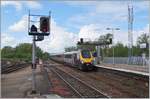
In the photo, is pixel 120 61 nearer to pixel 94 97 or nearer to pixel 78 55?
pixel 78 55

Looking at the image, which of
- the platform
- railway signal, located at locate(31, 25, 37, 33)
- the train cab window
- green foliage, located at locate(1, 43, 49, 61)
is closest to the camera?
railway signal, located at locate(31, 25, 37, 33)

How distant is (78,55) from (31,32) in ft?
95.3

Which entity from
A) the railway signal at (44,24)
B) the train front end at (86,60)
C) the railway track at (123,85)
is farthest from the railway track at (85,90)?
the train front end at (86,60)

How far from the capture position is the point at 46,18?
59.0 ft

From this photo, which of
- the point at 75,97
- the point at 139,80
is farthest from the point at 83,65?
the point at 75,97

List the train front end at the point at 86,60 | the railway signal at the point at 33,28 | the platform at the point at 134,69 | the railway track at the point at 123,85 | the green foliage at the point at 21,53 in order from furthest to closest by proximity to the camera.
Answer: the green foliage at the point at 21,53 → the train front end at the point at 86,60 → the platform at the point at 134,69 → the railway track at the point at 123,85 → the railway signal at the point at 33,28

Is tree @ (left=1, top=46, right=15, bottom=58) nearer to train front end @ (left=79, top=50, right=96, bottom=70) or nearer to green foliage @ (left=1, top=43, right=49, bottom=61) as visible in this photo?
green foliage @ (left=1, top=43, right=49, bottom=61)

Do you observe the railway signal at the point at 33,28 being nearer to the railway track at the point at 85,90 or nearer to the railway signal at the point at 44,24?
the railway signal at the point at 44,24

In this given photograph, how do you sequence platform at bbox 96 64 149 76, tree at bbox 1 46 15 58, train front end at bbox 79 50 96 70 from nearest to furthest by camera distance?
1. platform at bbox 96 64 149 76
2. train front end at bbox 79 50 96 70
3. tree at bbox 1 46 15 58

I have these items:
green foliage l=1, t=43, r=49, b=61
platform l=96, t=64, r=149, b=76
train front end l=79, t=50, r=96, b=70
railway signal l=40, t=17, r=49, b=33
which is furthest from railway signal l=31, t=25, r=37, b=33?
green foliage l=1, t=43, r=49, b=61

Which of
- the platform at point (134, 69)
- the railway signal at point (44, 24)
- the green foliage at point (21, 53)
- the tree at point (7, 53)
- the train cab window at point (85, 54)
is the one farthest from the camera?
the tree at point (7, 53)

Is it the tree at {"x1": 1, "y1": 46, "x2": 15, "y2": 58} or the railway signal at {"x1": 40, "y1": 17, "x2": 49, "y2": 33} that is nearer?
the railway signal at {"x1": 40, "y1": 17, "x2": 49, "y2": 33}

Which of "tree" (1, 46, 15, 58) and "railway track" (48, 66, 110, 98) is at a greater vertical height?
"tree" (1, 46, 15, 58)

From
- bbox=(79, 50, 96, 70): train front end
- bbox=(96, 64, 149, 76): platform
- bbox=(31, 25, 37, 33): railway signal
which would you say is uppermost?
bbox=(31, 25, 37, 33): railway signal
